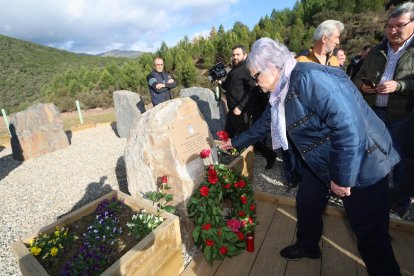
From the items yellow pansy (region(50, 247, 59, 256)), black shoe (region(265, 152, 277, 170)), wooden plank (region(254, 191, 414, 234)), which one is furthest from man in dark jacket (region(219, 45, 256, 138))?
yellow pansy (region(50, 247, 59, 256))

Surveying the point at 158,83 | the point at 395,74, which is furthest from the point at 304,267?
the point at 158,83

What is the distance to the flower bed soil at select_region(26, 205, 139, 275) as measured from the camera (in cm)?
210

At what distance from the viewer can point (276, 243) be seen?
2672mm

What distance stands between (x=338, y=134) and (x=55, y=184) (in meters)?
4.82

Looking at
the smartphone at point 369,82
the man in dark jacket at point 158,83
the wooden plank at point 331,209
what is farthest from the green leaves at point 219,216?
the man in dark jacket at point 158,83

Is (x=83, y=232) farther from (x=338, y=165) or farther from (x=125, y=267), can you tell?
(x=338, y=165)

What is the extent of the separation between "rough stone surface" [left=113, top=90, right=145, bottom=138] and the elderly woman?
6.27 metres

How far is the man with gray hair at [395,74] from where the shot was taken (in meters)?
2.47

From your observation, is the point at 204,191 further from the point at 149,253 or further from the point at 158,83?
the point at 158,83

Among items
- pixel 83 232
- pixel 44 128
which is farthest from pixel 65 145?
pixel 83 232

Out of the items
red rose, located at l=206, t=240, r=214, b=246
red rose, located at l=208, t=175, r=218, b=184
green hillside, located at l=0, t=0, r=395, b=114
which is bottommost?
red rose, located at l=206, t=240, r=214, b=246

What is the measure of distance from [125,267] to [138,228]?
0.48 metres

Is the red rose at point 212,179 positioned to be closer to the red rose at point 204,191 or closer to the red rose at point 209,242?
the red rose at point 204,191

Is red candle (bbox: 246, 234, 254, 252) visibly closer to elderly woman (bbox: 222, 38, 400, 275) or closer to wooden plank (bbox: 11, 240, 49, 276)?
elderly woman (bbox: 222, 38, 400, 275)
